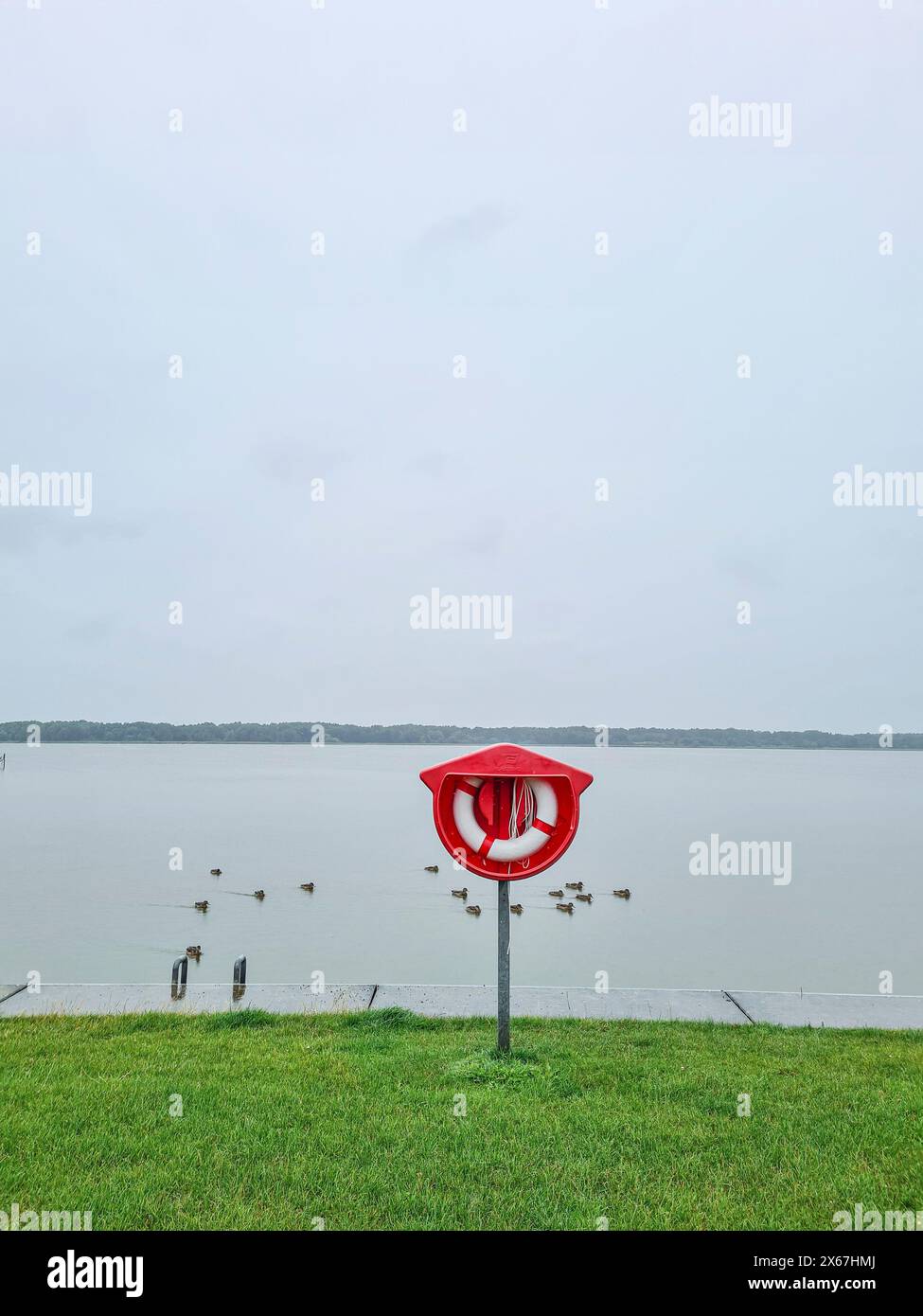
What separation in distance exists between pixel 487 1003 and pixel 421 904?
9.01 m

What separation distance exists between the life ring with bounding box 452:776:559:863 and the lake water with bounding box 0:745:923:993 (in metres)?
5.50

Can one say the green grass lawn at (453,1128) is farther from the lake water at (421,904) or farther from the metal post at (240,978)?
the lake water at (421,904)

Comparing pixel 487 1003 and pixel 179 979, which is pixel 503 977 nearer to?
pixel 487 1003

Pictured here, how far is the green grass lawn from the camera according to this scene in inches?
120

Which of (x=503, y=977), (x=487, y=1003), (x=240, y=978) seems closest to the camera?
(x=503, y=977)

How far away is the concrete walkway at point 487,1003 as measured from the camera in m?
5.84

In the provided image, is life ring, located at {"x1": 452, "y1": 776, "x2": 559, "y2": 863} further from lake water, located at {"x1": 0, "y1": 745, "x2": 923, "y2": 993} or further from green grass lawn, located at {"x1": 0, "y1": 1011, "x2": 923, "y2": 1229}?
lake water, located at {"x1": 0, "y1": 745, "x2": 923, "y2": 993}

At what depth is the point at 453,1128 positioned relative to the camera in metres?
3.72

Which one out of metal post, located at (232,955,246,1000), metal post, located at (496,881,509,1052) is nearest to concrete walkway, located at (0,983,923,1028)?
metal post, located at (232,955,246,1000)

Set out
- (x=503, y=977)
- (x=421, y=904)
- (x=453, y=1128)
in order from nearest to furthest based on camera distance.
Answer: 1. (x=453, y=1128)
2. (x=503, y=977)
3. (x=421, y=904)

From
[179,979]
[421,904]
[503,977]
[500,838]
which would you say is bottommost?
[421,904]

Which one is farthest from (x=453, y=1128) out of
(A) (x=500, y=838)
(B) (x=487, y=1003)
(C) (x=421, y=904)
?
(C) (x=421, y=904)
